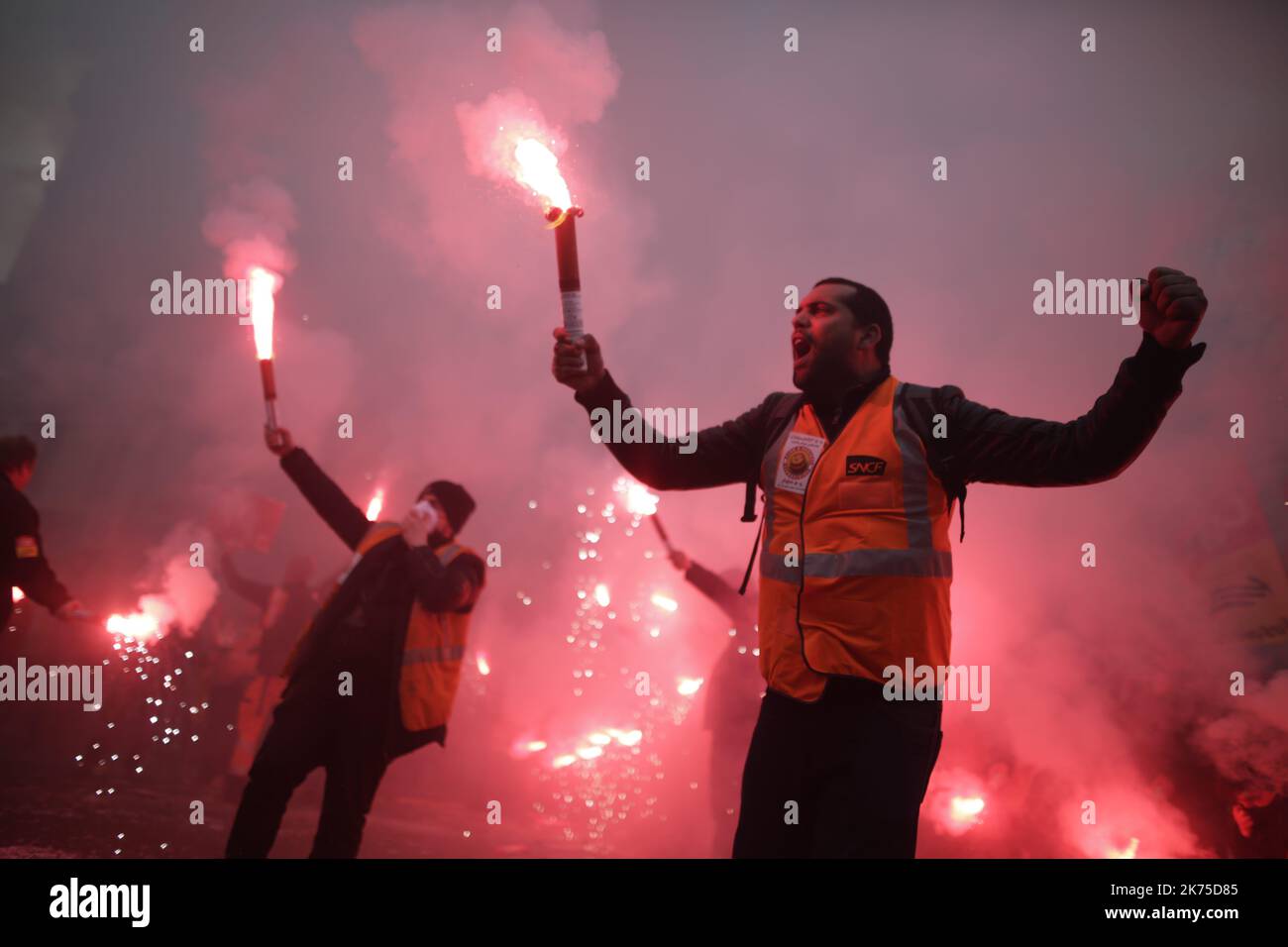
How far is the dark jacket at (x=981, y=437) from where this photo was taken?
1.78 metres

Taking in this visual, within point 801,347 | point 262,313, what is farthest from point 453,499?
point 801,347

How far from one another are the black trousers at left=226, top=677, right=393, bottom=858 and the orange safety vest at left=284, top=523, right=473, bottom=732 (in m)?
0.12

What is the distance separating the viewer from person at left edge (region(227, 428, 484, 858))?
317 centimetres

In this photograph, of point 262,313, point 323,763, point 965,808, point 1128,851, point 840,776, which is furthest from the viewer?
point 965,808

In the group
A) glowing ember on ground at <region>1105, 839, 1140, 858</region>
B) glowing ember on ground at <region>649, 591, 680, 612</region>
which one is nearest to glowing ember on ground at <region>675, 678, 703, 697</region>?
glowing ember on ground at <region>649, 591, 680, 612</region>

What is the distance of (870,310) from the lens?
7.92 ft

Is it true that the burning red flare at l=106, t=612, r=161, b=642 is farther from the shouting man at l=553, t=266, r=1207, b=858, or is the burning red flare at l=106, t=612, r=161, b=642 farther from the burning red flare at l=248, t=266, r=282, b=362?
the shouting man at l=553, t=266, r=1207, b=858

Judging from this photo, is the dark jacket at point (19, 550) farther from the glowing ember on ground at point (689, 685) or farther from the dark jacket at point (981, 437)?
the glowing ember on ground at point (689, 685)

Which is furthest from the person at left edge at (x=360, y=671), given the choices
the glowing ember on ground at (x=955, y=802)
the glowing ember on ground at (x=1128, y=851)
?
the glowing ember on ground at (x=1128, y=851)

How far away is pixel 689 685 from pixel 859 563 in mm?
9049

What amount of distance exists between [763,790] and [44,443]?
30.6 ft

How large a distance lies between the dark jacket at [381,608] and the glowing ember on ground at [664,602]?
24.4ft

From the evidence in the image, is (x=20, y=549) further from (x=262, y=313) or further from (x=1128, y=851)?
(x=1128, y=851)
